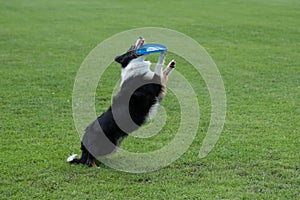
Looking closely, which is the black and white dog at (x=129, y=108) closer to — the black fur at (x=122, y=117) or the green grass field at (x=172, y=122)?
the black fur at (x=122, y=117)

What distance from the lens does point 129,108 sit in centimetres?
575

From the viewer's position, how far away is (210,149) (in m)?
6.32

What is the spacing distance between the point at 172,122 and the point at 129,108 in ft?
6.35

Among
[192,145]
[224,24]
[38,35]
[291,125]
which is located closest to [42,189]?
[192,145]

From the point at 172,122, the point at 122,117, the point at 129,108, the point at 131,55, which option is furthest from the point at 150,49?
the point at 172,122

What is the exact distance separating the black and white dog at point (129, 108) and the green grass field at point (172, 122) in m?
0.30

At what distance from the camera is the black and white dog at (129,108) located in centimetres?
575

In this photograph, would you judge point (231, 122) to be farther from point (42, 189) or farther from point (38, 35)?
point (38, 35)

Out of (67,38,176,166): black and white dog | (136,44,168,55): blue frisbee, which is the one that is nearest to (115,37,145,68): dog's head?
(67,38,176,166): black and white dog

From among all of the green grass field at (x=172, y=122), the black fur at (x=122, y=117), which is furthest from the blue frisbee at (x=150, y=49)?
the green grass field at (x=172, y=122)

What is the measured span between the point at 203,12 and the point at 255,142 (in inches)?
685

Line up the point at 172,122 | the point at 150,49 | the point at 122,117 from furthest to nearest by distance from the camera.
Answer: the point at 172,122 → the point at 122,117 → the point at 150,49

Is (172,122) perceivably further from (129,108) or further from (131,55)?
(131,55)

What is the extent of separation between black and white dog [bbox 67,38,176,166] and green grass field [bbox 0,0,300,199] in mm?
300
